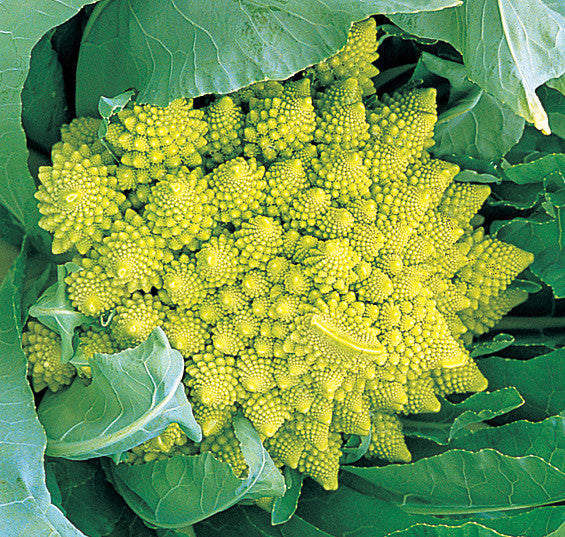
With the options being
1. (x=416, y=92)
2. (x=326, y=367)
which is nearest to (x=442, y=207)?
(x=416, y=92)

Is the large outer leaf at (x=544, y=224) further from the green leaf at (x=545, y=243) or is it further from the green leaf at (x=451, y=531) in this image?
the green leaf at (x=451, y=531)

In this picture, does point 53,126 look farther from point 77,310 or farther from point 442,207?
point 442,207

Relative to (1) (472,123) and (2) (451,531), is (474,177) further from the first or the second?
(2) (451,531)

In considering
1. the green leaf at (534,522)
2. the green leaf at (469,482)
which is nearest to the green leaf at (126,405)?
the green leaf at (469,482)

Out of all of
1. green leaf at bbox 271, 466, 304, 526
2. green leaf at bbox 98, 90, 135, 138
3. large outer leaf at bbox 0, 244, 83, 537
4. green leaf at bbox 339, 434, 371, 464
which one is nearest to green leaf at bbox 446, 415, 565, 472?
green leaf at bbox 339, 434, 371, 464

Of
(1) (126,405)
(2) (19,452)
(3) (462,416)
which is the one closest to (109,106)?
(1) (126,405)
